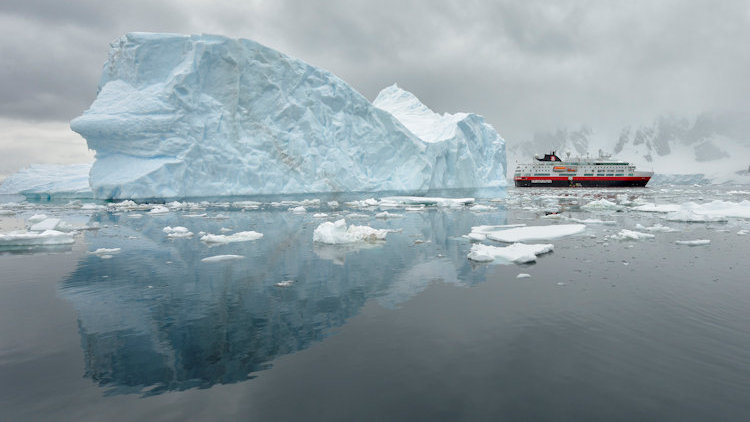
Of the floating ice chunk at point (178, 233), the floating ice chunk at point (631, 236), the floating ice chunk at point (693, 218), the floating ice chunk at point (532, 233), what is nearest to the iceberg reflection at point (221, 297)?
the floating ice chunk at point (178, 233)

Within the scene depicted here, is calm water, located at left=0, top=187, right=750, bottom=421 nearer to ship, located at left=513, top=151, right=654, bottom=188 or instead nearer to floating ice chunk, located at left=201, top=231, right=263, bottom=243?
floating ice chunk, located at left=201, top=231, right=263, bottom=243

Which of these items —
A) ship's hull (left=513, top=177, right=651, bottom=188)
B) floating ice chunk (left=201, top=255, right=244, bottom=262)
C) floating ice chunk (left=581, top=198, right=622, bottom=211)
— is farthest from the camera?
ship's hull (left=513, top=177, right=651, bottom=188)

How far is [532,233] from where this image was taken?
12.8 metres

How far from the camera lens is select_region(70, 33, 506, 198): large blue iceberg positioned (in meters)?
30.5

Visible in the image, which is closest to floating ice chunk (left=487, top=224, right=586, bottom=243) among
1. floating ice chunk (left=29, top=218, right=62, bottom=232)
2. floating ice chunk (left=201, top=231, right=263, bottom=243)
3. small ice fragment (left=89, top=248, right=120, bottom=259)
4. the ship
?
floating ice chunk (left=201, top=231, right=263, bottom=243)

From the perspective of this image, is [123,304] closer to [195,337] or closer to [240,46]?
[195,337]

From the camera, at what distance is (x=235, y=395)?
12.1 ft

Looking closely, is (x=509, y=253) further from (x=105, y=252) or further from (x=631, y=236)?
(x=105, y=252)

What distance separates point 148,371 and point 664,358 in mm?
5507

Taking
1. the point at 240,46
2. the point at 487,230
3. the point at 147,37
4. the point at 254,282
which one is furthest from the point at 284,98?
the point at 254,282

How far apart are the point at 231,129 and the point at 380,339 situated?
33.1 m

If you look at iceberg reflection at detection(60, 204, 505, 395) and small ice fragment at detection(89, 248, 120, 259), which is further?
small ice fragment at detection(89, 248, 120, 259)

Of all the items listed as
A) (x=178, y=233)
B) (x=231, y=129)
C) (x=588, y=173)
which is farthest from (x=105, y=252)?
(x=588, y=173)

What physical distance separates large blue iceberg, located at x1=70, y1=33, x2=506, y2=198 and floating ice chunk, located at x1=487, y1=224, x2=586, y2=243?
27.0 meters
